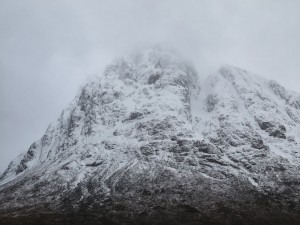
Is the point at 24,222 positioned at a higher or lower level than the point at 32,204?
lower

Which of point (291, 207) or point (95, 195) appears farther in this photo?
point (95, 195)

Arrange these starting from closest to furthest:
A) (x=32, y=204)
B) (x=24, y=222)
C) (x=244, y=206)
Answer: (x=24, y=222), (x=244, y=206), (x=32, y=204)

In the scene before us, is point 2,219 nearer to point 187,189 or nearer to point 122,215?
point 122,215

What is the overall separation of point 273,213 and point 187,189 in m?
44.9

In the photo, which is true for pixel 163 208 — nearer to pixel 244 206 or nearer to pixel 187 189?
pixel 187 189

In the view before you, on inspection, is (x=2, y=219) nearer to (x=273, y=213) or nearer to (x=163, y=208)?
(x=163, y=208)

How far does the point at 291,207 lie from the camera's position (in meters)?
176

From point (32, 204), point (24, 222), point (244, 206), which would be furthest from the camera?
point (32, 204)

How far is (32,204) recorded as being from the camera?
19588 centimetres

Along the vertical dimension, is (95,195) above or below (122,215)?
above

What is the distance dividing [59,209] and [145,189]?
145ft

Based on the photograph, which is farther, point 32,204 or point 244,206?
point 32,204

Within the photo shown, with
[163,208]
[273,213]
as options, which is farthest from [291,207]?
[163,208]

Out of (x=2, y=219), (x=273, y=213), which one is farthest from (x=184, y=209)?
(x=2, y=219)
